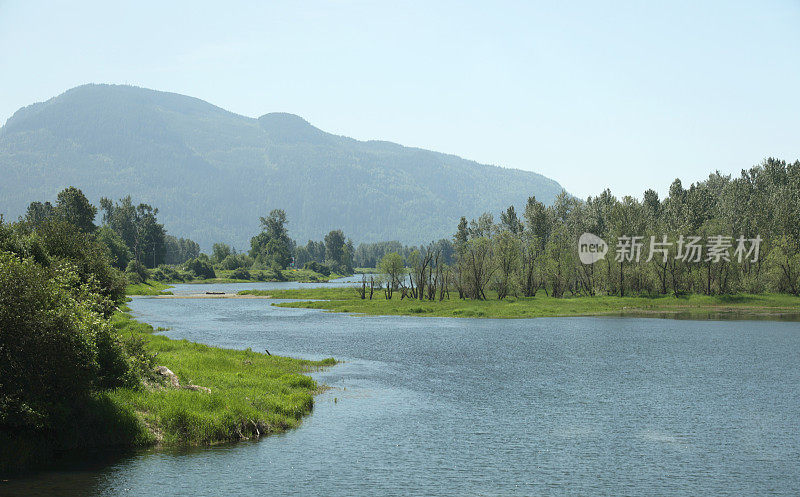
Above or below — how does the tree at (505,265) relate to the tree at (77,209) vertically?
below

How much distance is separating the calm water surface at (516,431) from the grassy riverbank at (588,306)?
46234 mm

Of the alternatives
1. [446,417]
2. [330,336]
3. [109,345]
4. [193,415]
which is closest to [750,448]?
[446,417]

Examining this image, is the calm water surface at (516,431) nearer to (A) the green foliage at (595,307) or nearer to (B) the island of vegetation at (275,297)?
(B) the island of vegetation at (275,297)

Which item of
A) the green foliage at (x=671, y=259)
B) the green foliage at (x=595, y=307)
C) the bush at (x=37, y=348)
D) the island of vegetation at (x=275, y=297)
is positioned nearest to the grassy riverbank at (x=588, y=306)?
the green foliage at (x=595, y=307)

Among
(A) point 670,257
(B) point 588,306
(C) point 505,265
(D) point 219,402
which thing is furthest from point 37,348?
(A) point 670,257

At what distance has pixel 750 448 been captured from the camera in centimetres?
3428

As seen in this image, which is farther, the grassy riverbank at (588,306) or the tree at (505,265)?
the tree at (505,265)

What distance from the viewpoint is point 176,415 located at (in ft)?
113

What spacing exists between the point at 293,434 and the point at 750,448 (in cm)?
2605

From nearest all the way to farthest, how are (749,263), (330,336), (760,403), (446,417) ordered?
Answer: (446,417) < (760,403) < (330,336) < (749,263)

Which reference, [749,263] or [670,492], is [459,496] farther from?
[749,263]

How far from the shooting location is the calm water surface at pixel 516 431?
28.1 m

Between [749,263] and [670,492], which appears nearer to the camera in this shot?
[670,492]

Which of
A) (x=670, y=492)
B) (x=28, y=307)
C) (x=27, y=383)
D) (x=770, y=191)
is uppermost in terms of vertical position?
(x=770, y=191)
